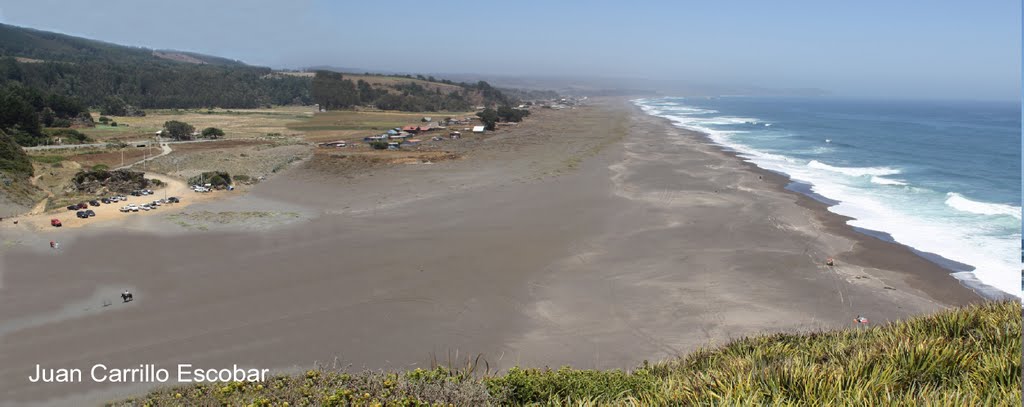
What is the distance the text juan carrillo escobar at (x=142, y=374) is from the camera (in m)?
12.0

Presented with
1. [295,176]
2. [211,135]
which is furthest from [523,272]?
[211,135]

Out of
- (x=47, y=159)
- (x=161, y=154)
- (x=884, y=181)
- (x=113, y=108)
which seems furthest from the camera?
(x=113, y=108)

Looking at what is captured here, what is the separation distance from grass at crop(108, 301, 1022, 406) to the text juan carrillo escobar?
361 cm

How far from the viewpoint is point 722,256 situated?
819 inches

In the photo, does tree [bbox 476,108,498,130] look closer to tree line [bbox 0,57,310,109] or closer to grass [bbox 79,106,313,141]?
grass [bbox 79,106,313,141]

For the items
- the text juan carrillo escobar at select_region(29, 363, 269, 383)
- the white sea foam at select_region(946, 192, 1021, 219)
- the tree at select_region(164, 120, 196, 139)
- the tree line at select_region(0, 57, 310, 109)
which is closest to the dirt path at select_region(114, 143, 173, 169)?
the tree at select_region(164, 120, 196, 139)

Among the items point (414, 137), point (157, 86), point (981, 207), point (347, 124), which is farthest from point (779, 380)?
point (157, 86)

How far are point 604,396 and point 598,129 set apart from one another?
65539 millimetres

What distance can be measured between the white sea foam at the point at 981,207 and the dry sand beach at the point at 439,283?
6782mm

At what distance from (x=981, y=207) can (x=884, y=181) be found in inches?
297

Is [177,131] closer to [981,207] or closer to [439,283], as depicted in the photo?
[439,283]

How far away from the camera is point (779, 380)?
19.8ft

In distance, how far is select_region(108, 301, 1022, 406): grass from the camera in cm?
560

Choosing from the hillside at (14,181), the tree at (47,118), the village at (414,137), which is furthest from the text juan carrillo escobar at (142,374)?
the tree at (47,118)
